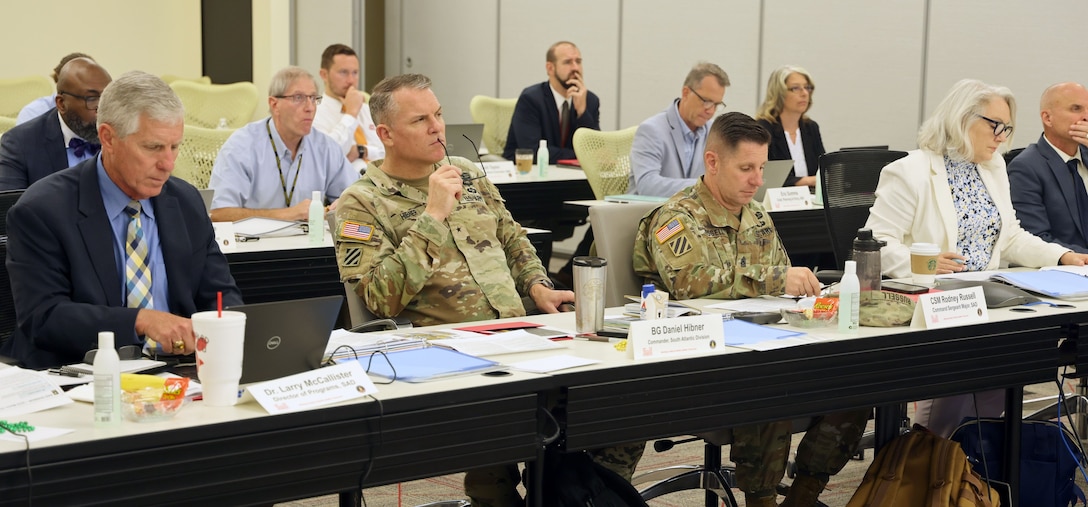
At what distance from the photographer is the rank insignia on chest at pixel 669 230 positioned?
3.27 meters

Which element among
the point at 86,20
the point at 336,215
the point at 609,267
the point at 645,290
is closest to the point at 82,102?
the point at 336,215

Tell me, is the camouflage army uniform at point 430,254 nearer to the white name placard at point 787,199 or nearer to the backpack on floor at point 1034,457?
the backpack on floor at point 1034,457

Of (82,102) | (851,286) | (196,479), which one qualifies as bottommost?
(196,479)

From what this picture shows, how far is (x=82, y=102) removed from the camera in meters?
4.06

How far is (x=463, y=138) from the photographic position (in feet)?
21.3

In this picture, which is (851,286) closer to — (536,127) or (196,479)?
(196,479)

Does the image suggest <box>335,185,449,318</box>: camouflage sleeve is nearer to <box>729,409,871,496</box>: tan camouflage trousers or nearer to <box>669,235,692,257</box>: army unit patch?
<box>669,235,692,257</box>: army unit patch

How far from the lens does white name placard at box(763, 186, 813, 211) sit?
202 inches

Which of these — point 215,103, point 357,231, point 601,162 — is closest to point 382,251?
point 357,231

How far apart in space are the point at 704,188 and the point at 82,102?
214 cm

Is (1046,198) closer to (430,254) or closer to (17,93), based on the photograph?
(430,254)

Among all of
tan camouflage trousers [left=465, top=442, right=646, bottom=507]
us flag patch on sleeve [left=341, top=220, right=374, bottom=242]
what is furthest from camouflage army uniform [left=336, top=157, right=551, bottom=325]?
tan camouflage trousers [left=465, top=442, right=646, bottom=507]

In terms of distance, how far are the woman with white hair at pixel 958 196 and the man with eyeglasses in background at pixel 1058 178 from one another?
0.35 metres

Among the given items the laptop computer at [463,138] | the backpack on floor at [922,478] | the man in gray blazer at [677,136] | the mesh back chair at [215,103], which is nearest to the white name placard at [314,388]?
the backpack on floor at [922,478]
